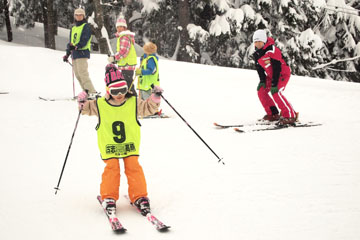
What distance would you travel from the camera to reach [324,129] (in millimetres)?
6480

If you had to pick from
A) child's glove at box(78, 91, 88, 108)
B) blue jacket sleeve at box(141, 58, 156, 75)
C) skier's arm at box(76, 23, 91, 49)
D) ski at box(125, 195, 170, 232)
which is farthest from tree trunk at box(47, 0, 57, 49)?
ski at box(125, 195, 170, 232)

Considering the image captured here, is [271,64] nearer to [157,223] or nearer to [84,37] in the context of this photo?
[84,37]

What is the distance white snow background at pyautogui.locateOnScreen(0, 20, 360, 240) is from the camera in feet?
10.2

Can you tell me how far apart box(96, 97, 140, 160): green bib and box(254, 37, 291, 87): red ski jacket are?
385 cm

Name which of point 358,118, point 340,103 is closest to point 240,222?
point 358,118

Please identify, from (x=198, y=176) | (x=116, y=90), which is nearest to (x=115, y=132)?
(x=116, y=90)

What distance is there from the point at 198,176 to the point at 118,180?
1.19 metres

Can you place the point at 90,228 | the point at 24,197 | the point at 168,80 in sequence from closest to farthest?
the point at 90,228, the point at 24,197, the point at 168,80

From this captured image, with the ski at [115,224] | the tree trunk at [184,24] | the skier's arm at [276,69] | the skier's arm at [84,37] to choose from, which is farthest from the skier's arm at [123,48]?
the tree trunk at [184,24]

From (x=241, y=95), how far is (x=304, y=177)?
6015 mm

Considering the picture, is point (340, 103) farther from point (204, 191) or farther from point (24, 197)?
point (24, 197)

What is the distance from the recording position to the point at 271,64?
667 cm

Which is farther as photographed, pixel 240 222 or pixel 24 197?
pixel 24 197

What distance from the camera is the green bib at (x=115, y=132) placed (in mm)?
3531
